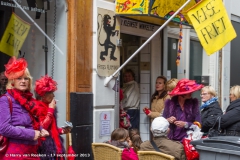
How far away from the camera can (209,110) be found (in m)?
6.59

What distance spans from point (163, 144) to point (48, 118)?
1.37m

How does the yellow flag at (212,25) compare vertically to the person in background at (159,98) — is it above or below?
above

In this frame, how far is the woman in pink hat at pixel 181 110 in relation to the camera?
6041 mm

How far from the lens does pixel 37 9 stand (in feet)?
21.8

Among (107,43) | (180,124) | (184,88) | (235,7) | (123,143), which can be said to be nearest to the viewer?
(123,143)

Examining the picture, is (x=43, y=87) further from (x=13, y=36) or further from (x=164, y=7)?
(x=164, y=7)

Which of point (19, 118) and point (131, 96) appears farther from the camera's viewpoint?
point (131, 96)

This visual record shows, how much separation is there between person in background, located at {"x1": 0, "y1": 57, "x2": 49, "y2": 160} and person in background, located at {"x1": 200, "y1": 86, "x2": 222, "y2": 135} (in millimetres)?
2694

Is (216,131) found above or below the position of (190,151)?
above

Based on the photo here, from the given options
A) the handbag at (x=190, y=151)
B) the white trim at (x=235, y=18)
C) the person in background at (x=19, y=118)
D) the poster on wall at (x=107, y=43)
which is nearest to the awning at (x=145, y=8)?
the poster on wall at (x=107, y=43)

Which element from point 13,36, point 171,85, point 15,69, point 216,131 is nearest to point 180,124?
point 216,131

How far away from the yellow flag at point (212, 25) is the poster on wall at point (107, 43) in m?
1.42

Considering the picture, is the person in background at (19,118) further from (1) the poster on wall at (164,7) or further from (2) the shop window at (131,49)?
(2) the shop window at (131,49)

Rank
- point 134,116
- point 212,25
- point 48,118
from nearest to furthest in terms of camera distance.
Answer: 1. point 48,118
2. point 212,25
3. point 134,116
